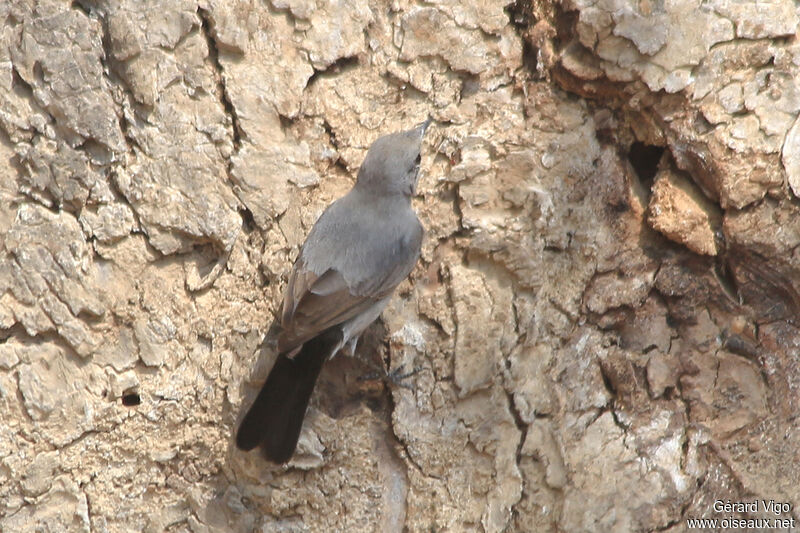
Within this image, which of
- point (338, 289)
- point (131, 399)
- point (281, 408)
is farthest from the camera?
point (338, 289)

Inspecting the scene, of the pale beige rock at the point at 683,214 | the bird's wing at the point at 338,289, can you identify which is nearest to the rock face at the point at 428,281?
the pale beige rock at the point at 683,214

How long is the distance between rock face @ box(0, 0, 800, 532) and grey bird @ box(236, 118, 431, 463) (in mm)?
136

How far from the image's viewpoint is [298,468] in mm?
3564

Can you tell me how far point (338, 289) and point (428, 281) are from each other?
0.42 metres

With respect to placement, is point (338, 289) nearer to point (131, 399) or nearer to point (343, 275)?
point (343, 275)

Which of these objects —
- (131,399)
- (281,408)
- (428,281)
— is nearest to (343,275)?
(428,281)

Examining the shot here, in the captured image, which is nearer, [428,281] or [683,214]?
[683,214]

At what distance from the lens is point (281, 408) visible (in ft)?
11.1

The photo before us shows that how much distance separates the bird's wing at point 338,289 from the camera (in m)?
3.65

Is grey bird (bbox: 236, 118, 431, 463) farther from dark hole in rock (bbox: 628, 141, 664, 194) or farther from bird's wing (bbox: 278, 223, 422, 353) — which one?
dark hole in rock (bbox: 628, 141, 664, 194)

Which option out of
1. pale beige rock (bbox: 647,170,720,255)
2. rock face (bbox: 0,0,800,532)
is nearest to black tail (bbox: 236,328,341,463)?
rock face (bbox: 0,0,800,532)

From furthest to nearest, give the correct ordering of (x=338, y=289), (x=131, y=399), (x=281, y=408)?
1. (x=338, y=289)
2. (x=131, y=399)
3. (x=281, y=408)

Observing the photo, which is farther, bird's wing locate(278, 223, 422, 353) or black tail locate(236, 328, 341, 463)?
bird's wing locate(278, 223, 422, 353)

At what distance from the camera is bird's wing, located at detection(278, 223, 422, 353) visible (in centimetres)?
365
